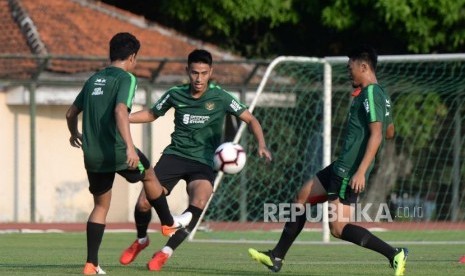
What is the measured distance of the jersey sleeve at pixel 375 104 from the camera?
32.9 ft

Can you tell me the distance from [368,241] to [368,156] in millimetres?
745

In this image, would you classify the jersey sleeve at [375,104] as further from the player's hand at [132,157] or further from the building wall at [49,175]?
the building wall at [49,175]

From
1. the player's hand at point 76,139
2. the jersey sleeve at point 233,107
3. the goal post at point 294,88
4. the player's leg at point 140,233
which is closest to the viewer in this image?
the player's hand at point 76,139

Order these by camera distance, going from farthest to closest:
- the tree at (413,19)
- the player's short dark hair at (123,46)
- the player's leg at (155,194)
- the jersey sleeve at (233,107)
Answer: the tree at (413,19) < the jersey sleeve at (233,107) < the player's leg at (155,194) < the player's short dark hair at (123,46)

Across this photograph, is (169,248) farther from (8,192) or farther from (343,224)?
(8,192)

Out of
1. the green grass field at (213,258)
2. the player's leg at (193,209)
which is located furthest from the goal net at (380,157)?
the player's leg at (193,209)

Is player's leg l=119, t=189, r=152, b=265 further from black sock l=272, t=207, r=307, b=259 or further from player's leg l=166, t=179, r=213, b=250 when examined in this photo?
black sock l=272, t=207, r=307, b=259

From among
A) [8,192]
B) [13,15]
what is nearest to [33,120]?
[8,192]

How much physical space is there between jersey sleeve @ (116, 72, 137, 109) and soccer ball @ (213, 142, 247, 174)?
61.5 inches

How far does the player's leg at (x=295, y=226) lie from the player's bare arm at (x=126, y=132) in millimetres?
1378

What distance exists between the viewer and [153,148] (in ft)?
75.7

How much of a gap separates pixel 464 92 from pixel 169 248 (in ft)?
35.2

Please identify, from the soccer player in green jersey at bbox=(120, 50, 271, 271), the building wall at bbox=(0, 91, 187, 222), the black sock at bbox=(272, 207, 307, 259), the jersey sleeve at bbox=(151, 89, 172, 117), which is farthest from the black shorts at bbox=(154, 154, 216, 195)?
the building wall at bbox=(0, 91, 187, 222)

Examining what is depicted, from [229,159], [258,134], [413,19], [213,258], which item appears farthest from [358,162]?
[413,19]
